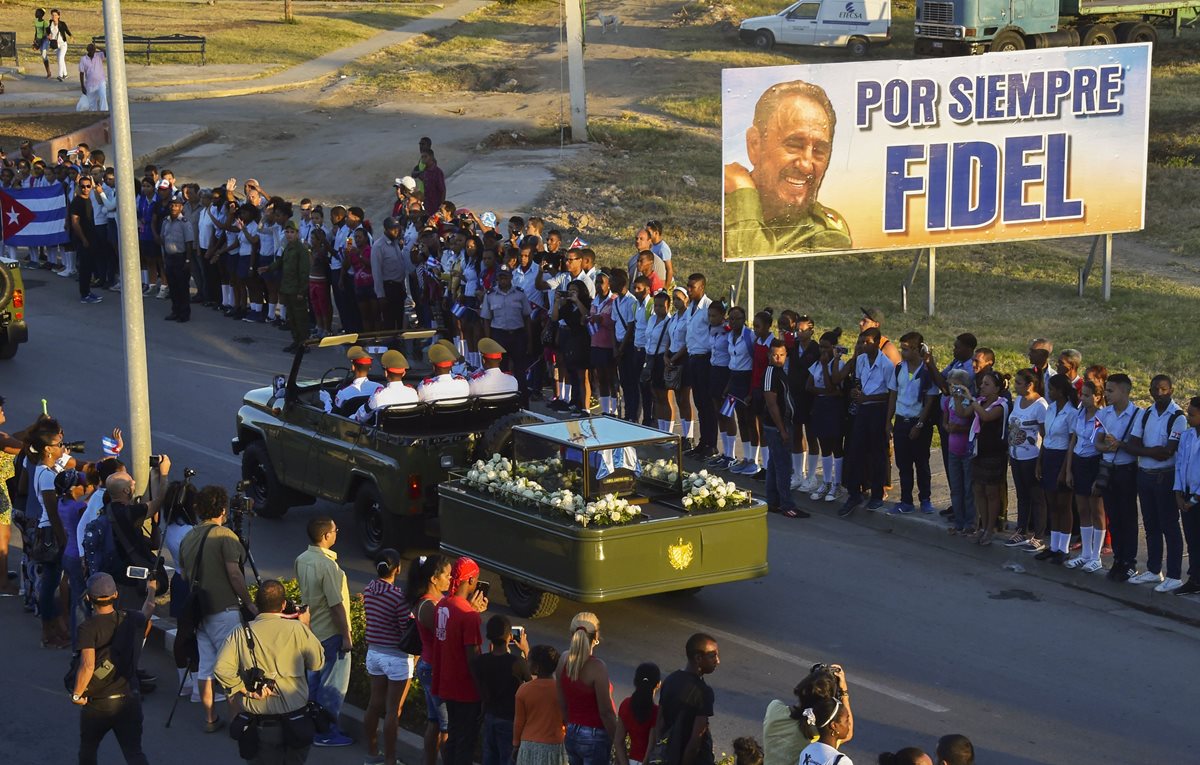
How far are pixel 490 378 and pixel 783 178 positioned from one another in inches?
316

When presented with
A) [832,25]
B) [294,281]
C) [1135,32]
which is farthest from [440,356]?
[832,25]

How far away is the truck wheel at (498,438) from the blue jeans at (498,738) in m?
4.61

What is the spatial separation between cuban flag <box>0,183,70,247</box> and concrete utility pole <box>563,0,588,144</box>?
13.3 meters

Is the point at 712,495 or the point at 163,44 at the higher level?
the point at 163,44

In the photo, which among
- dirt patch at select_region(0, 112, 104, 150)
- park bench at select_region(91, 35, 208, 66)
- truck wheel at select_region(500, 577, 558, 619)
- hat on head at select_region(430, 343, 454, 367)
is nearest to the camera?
truck wheel at select_region(500, 577, 558, 619)

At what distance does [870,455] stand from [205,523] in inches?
295

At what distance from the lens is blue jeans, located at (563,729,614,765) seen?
28.3 ft

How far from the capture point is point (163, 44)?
52.7 metres

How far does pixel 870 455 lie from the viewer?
15914 mm

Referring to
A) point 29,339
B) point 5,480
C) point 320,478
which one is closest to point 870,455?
point 320,478

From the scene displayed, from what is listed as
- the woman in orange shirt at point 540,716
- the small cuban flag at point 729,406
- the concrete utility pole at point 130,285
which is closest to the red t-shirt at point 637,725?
the woman in orange shirt at point 540,716

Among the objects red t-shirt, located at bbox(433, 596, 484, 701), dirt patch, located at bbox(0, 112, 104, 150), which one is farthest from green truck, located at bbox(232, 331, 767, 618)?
dirt patch, located at bbox(0, 112, 104, 150)

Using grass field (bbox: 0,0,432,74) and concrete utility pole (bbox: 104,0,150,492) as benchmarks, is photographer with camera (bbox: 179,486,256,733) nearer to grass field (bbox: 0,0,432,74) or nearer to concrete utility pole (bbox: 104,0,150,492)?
concrete utility pole (bbox: 104,0,150,492)

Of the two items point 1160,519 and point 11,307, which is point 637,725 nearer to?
point 1160,519
